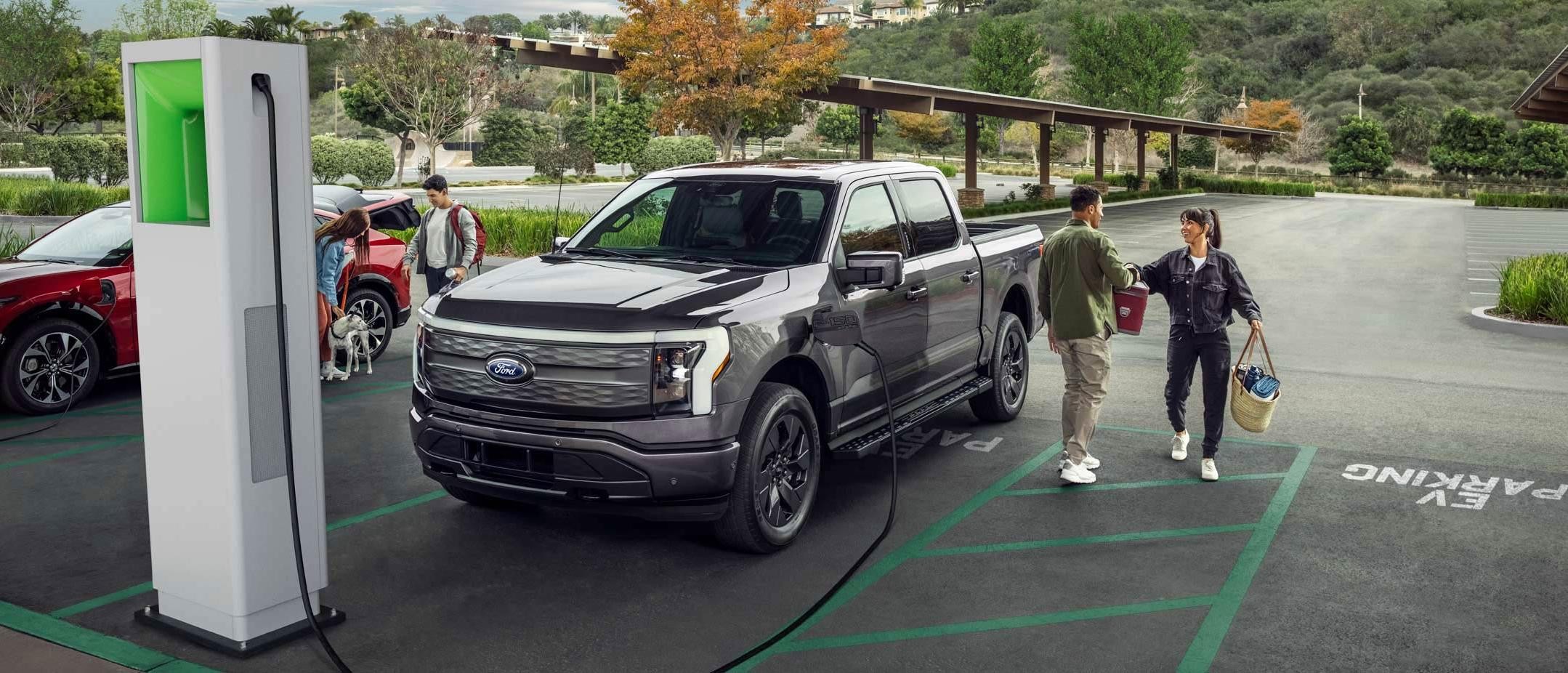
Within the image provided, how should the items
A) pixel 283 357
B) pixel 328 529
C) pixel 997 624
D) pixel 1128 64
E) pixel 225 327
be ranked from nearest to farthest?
pixel 225 327, pixel 283 357, pixel 997 624, pixel 328 529, pixel 1128 64

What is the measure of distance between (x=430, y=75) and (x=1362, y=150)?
5969 cm

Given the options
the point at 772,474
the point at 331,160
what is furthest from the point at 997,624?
the point at 331,160

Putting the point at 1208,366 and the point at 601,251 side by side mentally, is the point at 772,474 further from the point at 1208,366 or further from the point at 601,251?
the point at 1208,366

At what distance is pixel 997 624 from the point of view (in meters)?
5.47

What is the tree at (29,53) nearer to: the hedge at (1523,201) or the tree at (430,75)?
the tree at (430,75)

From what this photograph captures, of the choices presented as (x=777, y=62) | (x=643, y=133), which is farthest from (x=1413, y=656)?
(x=643, y=133)

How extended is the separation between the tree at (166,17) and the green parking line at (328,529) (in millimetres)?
82514

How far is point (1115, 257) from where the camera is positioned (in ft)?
25.0

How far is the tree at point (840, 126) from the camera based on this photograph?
99125 mm

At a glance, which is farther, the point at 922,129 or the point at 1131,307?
the point at 922,129

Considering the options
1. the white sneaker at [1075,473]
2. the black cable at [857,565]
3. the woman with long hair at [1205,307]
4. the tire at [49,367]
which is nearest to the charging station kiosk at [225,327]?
the black cable at [857,565]

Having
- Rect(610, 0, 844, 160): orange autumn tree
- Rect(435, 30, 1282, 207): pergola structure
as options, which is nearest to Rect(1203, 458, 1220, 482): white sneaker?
Rect(435, 30, 1282, 207): pergola structure

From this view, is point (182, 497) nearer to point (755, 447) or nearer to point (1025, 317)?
point (755, 447)

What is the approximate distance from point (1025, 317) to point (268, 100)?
20.4 ft
